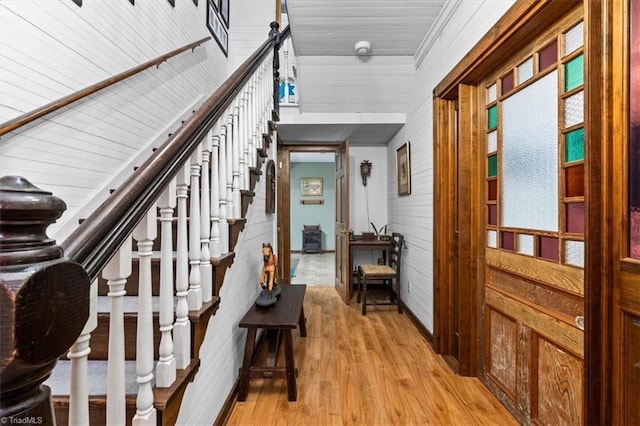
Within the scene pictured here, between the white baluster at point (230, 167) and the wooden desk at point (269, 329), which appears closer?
the white baluster at point (230, 167)

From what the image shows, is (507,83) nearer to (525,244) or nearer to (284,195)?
(525,244)

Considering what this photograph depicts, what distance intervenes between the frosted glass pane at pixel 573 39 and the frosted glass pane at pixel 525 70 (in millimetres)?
241

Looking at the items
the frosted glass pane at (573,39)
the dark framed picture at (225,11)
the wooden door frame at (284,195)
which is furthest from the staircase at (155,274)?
the wooden door frame at (284,195)

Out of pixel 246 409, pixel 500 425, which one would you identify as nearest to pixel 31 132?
pixel 246 409

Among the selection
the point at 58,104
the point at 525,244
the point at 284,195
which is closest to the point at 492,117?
the point at 525,244

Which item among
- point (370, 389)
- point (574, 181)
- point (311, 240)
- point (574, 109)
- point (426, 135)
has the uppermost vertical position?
point (426, 135)

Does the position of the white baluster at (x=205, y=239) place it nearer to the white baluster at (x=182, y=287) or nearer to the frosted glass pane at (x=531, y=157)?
the white baluster at (x=182, y=287)

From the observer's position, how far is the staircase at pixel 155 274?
0.62 m

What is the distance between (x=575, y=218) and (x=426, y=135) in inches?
67.0

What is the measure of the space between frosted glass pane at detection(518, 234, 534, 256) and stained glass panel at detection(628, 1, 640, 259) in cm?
62

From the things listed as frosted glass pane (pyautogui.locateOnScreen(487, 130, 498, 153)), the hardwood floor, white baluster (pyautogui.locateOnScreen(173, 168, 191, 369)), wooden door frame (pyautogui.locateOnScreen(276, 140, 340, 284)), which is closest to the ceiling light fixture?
frosted glass pane (pyautogui.locateOnScreen(487, 130, 498, 153))

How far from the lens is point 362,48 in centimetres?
286

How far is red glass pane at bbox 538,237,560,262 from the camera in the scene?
1.44 meters

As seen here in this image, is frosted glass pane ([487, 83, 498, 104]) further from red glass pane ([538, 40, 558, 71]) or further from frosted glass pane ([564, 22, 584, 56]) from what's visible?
frosted glass pane ([564, 22, 584, 56])
